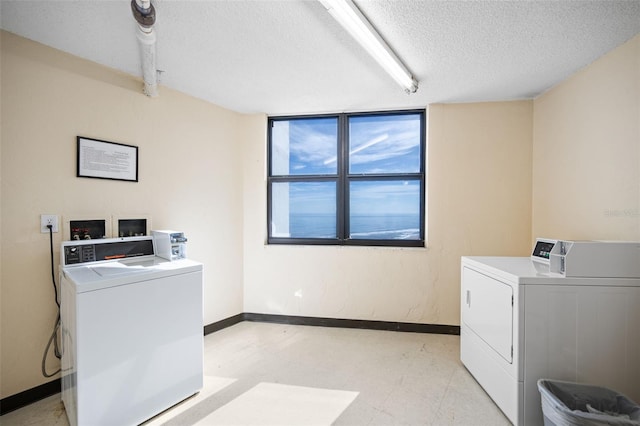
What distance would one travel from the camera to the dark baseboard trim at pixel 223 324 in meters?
3.43

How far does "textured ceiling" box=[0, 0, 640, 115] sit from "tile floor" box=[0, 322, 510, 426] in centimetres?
249

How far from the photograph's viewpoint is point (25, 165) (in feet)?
7.06

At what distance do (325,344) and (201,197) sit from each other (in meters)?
1.98

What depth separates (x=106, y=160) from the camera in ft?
8.38

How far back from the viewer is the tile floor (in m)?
2.06

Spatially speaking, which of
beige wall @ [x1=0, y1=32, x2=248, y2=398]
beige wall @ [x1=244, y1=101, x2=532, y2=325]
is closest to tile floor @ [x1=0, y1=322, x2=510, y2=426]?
beige wall @ [x1=244, y1=101, x2=532, y2=325]

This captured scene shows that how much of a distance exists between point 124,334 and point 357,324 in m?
A: 2.41

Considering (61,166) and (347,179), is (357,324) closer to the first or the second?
(347,179)

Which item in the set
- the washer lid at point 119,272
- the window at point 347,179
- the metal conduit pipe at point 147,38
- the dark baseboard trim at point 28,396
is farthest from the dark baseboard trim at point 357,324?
the metal conduit pipe at point 147,38

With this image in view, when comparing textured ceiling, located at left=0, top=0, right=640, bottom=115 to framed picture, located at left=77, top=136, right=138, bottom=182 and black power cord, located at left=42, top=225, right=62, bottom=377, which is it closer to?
framed picture, located at left=77, top=136, right=138, bottom=182

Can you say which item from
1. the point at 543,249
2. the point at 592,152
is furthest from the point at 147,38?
the point at 592,152

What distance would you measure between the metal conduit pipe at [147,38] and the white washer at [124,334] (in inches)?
52.1

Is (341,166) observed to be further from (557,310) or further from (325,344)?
(557,310)

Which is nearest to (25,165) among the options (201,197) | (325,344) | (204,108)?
(201,197)
